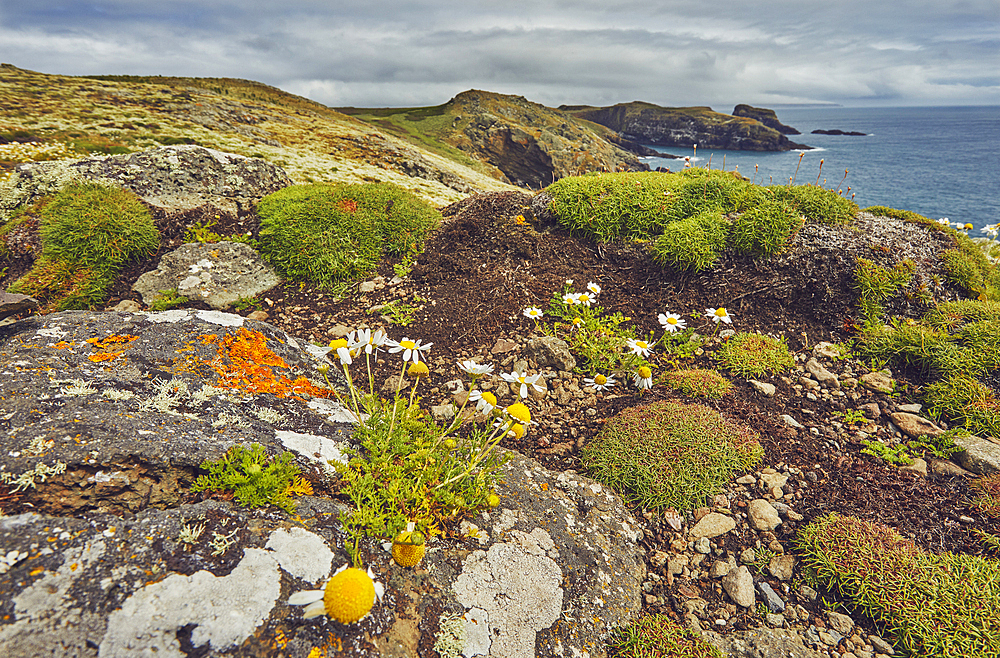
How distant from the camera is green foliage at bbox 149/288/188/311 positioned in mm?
6020

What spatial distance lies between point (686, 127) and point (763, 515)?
140 meters

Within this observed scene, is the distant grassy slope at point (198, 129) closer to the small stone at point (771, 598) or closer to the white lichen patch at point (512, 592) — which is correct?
the white lichen patch at point (512, 592)

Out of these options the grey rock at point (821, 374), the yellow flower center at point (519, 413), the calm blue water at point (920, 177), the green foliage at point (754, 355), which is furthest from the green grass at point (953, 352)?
the calm blue water at point (920, 177)

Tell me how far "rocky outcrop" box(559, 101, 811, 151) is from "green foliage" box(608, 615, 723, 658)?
10945cm

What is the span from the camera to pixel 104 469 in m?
2.39

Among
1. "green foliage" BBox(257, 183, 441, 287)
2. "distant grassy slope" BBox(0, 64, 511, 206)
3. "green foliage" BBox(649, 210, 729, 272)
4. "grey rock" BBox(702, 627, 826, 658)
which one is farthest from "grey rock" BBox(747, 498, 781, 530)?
"distant grassy slope" BBox(0, 64, 511, 206)

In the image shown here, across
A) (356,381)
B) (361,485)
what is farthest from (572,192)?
(361,485)

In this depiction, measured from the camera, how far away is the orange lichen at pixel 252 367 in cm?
357

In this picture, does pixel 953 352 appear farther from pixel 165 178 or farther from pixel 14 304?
pixel 165 178

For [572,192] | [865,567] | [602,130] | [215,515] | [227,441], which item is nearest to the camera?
[215,515]

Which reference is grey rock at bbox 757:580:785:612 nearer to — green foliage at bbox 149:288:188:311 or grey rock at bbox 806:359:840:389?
grey rock at bbox 806:359:840:389

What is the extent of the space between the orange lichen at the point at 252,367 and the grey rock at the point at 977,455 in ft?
19.6

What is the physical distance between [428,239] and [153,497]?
236 inches

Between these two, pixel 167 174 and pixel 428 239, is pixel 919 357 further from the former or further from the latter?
pixel 167 174
